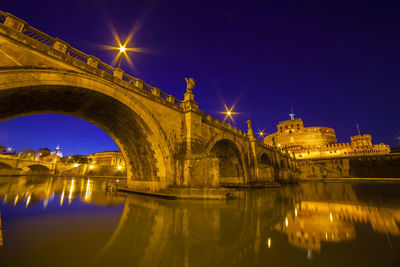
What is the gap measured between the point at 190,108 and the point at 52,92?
28.6 ft

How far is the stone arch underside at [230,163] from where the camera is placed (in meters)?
21.8

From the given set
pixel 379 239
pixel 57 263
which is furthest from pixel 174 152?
pixel 379 239

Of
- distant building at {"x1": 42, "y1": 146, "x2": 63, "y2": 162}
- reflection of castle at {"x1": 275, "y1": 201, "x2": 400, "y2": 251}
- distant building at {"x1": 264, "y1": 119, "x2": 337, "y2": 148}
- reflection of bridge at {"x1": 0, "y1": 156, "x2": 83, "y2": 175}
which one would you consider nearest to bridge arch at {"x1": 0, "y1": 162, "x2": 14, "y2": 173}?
reflection of bridge at {"x1": 0, "y1": 156, "x2": 83, "y2": 175}

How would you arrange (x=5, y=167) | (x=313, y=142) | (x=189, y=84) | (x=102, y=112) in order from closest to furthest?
(x=102, y=112), (x=189, y=84), (x=5, y=167), (x=313, y=142)

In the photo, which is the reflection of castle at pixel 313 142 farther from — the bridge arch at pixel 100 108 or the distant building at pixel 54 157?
the distant building at pixel 54 157

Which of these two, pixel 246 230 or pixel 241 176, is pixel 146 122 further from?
pixel 241 176

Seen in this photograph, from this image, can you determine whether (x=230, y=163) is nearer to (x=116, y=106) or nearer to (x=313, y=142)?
(x=116, y=106)

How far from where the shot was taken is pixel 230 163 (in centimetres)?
2339

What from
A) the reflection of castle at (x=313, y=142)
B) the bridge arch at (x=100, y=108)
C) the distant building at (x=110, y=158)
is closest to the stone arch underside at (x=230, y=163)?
the bridge arch at (x=100, y=108)

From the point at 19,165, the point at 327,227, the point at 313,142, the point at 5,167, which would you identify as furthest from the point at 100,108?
the point at 313,142

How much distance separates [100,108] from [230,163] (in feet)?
57.5

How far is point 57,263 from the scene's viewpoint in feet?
9.70

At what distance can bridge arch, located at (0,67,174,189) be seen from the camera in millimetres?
7062

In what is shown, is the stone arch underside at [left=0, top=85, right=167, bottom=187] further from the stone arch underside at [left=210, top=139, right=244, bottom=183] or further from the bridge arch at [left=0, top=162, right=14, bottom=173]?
the bridge arch at [left=0, top=162, right=14, bottom=173]
